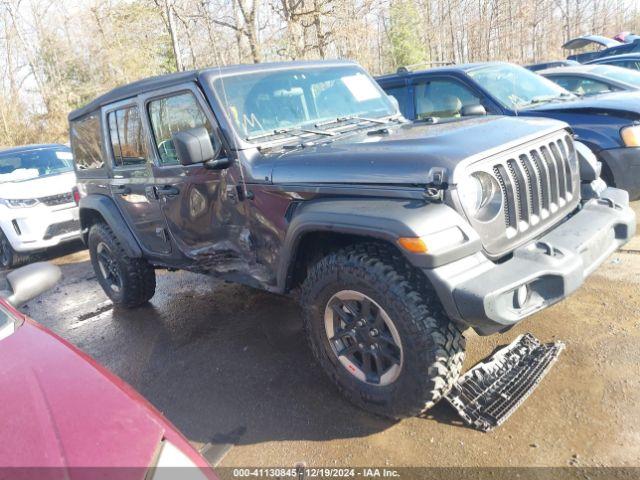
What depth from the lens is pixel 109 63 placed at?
89.8ft

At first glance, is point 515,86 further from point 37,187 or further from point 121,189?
point 37,187

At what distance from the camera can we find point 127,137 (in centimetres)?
417

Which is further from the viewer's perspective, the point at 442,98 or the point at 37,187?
the point at 37,187

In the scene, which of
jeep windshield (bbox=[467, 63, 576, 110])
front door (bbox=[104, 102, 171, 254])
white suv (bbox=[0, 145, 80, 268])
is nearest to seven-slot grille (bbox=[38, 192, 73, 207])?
white suv (bbox=[0, 145, 80, 268])

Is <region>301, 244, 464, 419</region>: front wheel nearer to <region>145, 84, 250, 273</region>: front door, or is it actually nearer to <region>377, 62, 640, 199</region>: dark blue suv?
<region>145, 84, 250, 273</region>: front door

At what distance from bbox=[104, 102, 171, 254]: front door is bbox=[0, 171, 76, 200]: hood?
3.12 meters

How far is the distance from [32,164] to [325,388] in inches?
287

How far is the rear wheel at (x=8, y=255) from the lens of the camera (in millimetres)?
7297

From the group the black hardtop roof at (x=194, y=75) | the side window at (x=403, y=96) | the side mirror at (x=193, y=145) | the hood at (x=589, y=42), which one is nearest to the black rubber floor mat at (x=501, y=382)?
the side mirror at (x=193, y=145)

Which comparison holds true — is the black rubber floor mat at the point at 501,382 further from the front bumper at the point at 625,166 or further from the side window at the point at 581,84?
the side window at the point at 581,84

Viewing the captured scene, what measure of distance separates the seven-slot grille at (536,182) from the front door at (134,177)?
8.73ft

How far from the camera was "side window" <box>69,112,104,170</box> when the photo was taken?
4656mm

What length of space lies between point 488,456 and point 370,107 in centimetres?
259

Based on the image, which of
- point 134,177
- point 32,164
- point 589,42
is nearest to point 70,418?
point 134,177
